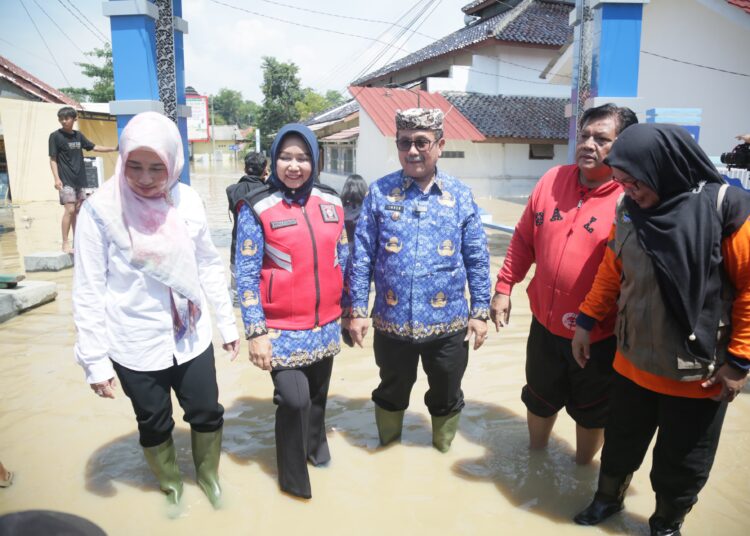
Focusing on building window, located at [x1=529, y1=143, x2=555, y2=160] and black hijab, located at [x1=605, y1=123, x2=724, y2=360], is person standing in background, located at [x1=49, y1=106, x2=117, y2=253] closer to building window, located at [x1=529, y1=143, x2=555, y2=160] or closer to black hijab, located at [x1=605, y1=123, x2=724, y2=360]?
black hijab, located at [x1=605, y1=123, x2=724, y2=360]

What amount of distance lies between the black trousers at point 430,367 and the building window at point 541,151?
18.7 m

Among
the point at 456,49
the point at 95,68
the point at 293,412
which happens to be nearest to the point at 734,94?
the point at 456,49

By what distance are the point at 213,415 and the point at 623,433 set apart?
1895mm

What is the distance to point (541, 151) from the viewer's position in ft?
67.5

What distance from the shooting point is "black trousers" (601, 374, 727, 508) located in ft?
7.09

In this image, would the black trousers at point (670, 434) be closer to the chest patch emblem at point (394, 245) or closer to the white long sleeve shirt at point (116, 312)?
the chest patch emblem at point (394, 245)

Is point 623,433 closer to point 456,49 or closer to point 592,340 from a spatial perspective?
point 592,340

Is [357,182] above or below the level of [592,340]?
above

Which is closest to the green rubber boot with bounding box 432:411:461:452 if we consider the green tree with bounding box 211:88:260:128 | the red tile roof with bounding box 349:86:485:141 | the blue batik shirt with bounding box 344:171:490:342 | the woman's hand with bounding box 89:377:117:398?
the blue batik shirt with bounding box 344:171:490:342

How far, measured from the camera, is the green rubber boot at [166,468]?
2650mm

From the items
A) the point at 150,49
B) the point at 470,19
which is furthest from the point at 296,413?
the point at 470,19

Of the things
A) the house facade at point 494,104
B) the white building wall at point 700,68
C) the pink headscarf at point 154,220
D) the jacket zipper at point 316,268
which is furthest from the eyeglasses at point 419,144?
the house facade at point 494,104

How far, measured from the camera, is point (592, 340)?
8.66 feet

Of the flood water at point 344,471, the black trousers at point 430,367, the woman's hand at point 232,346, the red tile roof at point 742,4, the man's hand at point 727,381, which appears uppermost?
the red tile roof at point 742,4
